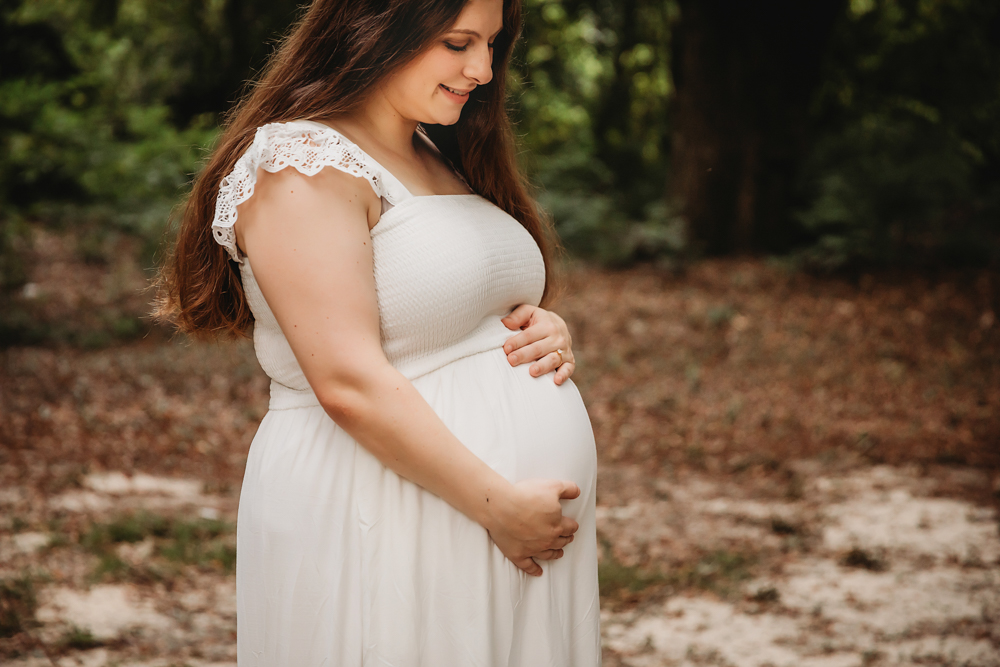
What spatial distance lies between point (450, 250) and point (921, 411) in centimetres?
505

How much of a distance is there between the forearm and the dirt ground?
197 cm

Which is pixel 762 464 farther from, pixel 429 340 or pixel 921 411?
pixel 429 340

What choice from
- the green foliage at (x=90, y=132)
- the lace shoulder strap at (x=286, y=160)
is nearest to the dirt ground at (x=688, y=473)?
the lace shoulder strap at (x=286, y=160)

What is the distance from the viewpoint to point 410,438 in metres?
1.50

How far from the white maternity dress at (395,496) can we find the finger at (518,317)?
0.13 meters

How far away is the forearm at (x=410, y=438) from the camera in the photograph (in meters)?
1.49

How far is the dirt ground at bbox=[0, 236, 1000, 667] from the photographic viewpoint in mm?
3418

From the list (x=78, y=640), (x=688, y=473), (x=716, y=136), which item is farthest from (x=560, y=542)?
(x=716, y=136)

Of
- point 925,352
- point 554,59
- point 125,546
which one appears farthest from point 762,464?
point 554,59

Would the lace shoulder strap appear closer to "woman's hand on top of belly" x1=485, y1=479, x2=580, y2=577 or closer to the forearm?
the forearm

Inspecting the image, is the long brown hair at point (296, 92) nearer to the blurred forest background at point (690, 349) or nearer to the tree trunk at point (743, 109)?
the blurred forest background at point (690, 349)

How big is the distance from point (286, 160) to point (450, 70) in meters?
0.41

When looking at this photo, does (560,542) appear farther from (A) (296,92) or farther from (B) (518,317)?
(A) (296,92)

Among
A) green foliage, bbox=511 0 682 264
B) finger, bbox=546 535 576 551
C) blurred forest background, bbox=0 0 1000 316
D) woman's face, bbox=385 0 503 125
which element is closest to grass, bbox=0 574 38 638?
finger, bbox=546 535 576 551
